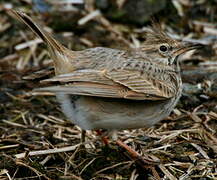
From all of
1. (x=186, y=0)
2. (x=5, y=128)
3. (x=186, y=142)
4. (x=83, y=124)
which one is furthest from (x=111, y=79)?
(x=186, y=0)

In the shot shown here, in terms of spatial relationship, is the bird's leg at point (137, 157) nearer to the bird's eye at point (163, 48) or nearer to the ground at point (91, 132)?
the ground at point (91, 132)

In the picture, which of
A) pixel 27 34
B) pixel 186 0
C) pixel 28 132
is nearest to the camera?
pixel 28 132

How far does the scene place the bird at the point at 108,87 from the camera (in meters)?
4.66

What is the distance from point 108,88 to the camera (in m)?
4.69

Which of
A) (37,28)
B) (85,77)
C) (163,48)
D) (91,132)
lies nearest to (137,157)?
(85,77)

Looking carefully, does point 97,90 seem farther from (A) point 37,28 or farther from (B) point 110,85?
(A) point 37,28

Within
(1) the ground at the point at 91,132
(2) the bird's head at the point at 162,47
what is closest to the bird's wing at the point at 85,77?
(1) the ground at the point at 91,132

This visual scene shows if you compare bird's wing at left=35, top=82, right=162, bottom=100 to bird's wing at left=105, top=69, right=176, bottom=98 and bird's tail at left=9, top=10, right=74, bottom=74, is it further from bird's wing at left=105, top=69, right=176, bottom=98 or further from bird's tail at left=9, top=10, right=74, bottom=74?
bird's tail at left=9, top=10, right=74, bottom=74

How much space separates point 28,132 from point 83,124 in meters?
1.26

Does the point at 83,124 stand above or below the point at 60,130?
above

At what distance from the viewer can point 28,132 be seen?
5910mm

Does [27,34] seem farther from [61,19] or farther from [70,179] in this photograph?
[70,179]

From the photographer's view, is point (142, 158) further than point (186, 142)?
No

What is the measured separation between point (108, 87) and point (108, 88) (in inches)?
0.6
